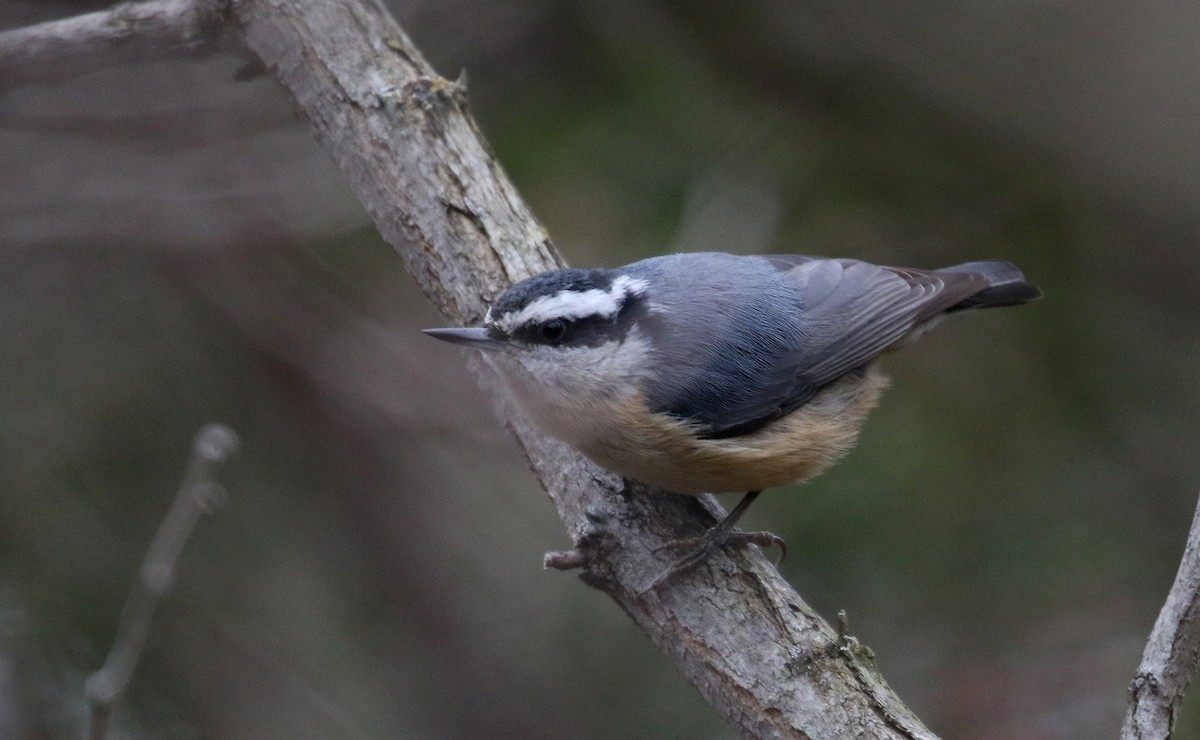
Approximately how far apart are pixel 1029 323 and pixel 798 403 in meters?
1.55

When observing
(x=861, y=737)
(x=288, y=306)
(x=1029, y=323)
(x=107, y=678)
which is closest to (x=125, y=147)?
(x=288, y=306)

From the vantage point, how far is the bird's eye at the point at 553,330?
8.99 feet

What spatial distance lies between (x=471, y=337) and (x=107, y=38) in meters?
1.42

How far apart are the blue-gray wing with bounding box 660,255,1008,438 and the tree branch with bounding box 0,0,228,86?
67.5 inches

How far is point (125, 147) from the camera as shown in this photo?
3.53m

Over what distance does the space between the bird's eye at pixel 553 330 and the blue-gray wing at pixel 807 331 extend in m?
0.29

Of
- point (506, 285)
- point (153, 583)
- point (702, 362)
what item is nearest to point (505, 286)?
point (506, 285)

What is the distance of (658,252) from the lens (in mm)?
4160

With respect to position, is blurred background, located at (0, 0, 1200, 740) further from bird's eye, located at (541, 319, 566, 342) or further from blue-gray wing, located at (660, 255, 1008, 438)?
bird's eye, located at (541, 319, 566, 342)

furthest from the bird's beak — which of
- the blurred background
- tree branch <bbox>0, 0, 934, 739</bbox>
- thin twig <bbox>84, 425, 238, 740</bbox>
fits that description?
the blurred background

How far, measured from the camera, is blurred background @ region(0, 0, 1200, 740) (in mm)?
3773

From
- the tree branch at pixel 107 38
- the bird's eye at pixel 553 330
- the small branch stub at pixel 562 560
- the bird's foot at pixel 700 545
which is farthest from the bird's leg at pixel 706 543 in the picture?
the tree branch at pixel 107 38

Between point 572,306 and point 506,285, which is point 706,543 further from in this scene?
point 506,285

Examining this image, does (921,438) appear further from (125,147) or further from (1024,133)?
(125,147)
